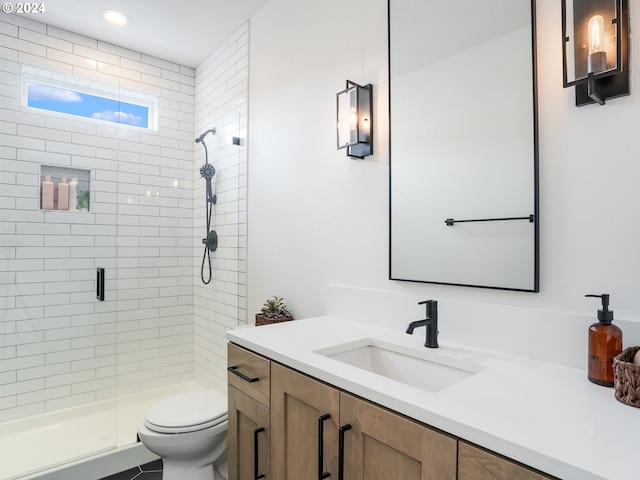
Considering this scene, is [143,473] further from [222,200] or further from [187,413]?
[222,200]

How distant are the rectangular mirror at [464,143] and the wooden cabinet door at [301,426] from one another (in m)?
0.62

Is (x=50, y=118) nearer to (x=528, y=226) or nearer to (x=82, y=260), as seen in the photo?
(x=82, y=260)

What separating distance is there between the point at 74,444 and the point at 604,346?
283cm

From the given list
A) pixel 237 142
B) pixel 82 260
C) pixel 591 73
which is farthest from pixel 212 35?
pixel 591 73

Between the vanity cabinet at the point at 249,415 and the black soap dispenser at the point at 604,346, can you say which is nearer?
the black soap dispenser at the point at 604,346

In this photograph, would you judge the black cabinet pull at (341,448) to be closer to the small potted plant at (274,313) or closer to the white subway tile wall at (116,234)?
the small potted plant at (274,313)

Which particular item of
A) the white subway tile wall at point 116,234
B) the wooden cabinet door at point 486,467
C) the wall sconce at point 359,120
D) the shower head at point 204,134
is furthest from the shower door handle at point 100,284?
the wooden cabinet door at point 486,467

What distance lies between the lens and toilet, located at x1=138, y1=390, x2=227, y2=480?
1801mm

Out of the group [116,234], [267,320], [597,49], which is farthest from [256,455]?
[116,234]

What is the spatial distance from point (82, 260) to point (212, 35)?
189 cm

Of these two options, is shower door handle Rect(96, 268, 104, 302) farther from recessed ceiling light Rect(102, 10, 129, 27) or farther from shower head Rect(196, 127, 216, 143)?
recessed ceiling light Rect(102, 10, 129, 27)

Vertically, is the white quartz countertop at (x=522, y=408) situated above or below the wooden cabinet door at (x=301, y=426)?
above

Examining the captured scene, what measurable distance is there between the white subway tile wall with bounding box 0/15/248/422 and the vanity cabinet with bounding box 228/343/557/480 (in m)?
1.17

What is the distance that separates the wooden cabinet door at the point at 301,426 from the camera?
104 cm
